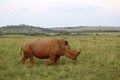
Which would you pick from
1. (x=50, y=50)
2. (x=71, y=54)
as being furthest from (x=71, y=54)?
(x=50, y=50)

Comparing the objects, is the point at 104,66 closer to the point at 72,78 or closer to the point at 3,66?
the point at 72,78

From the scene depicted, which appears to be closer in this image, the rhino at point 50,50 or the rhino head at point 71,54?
the rhino at point 50,50

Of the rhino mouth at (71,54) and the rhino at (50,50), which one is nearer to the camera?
the rhino at (50,50)

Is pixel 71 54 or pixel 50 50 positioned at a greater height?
pixel 50 50

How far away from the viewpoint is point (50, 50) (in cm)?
1370

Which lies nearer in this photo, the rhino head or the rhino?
the rhino

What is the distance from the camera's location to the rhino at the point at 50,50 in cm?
1363

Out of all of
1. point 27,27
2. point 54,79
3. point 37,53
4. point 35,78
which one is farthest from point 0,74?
point 27,27

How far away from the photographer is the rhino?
13633 mm

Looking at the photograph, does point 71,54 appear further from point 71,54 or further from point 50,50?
point 50,50

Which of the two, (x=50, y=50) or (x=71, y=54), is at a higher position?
(x=50, y=50)

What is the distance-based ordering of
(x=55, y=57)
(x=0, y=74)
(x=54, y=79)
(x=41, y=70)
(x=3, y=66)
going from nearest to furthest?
(x=54, y=79), (x=0, y=74), (x=41, y=70), (x=3, y=66), (x=55, y=57)

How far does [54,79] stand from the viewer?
9898 mm

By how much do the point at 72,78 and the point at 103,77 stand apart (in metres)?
1.23
